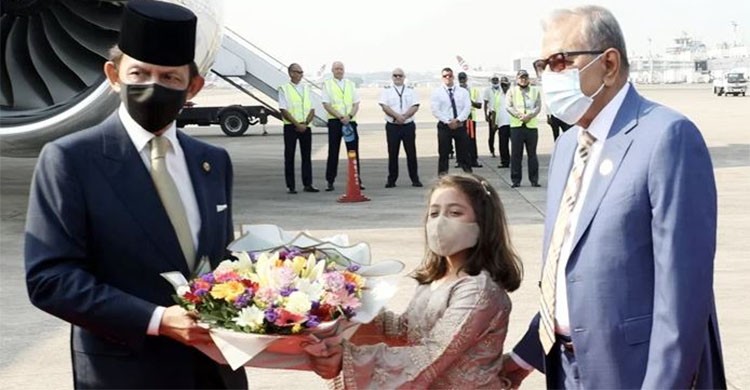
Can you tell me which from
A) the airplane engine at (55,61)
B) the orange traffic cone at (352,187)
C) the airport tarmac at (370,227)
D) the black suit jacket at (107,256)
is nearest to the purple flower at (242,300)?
the black suit jacket at (107,256)

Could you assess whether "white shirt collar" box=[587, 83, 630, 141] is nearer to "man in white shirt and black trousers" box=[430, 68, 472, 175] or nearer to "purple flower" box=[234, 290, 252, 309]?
"purple flower" box=[234, 290, 252, 309]

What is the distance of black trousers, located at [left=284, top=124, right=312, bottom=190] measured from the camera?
42.7 feet

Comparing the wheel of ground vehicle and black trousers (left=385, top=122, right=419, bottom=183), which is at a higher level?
black trousers (left=385, top=122, right=419, bottom=183)

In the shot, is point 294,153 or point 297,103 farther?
point 297,103

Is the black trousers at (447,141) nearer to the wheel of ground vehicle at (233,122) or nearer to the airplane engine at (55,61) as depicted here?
the airplane engine at (55,61)

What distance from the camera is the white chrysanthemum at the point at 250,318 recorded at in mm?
2402

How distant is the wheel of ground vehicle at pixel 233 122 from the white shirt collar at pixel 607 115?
23850 mm

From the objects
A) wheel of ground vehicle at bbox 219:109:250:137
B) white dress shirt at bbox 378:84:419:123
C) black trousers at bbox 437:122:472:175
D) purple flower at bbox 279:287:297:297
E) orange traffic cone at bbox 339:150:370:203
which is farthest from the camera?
wheel of ground vehicle at bbox 219:109:250:137

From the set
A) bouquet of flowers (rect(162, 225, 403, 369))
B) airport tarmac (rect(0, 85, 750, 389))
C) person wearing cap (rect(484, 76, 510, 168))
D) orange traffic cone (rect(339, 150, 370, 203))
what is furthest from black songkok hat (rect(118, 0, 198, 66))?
person wearing cap (rect(484, 76, 510, 168))

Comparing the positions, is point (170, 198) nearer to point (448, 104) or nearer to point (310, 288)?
point (310, 288)

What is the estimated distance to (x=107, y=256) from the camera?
2500 millimetres

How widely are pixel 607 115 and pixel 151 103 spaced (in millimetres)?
1130

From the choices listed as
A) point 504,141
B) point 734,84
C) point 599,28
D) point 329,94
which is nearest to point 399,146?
point 329,94

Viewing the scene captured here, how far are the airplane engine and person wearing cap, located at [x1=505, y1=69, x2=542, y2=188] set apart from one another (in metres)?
4.63
